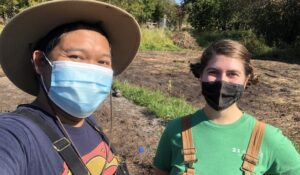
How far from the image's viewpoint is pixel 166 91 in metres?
11.2

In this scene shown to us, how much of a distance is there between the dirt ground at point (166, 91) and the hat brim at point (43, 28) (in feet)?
4.81

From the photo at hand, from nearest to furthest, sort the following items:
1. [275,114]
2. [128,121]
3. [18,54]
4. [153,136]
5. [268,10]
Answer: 1. [18,54]
2. [153,136]
3. [128,121]
4. [275,114]
5. [268,10]

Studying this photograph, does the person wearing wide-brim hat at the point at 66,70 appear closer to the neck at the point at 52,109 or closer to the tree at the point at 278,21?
the neck at the point at 52,109

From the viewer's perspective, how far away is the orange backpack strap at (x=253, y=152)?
2.44 m

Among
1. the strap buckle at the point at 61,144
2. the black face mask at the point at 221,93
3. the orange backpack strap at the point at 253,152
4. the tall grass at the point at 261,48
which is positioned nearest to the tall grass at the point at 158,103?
the black face mask at the point at 221,93

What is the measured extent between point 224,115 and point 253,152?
0.89 feet

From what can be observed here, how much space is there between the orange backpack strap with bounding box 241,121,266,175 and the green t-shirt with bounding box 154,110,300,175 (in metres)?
0.02

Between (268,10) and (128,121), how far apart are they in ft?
62.8

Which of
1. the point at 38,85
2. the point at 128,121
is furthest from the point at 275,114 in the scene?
the point at 38,85

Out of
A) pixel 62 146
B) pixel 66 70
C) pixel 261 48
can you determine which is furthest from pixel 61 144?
pixel 261 48

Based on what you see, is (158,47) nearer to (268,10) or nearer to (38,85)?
(268,10)

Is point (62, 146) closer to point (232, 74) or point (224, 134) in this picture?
point (224, 134)

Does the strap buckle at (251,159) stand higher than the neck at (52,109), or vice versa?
the neck at (52,109)

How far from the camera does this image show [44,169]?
1.66m
